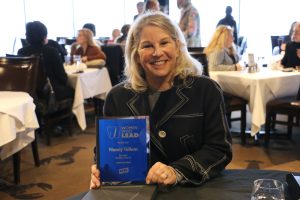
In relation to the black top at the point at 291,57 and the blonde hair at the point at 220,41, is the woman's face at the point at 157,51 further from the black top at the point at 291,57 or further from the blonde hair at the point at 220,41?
the black top at the point at 291,57

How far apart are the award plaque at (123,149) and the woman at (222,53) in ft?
11.2

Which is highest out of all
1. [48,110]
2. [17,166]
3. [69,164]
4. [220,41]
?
[220,41]

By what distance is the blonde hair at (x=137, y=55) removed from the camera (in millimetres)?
1487

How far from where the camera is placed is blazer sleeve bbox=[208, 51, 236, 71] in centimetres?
441

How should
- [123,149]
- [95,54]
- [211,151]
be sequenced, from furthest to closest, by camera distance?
[95,54], [211,151], [123,149]

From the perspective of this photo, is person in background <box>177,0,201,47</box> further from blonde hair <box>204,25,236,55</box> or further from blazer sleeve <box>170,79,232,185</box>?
blazer sleeve <box>170,79,232,185</box>

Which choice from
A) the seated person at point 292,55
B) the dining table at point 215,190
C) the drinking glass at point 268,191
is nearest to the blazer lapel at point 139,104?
the dining table at point 215,190

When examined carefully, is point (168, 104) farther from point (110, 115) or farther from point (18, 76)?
point (18, 76)

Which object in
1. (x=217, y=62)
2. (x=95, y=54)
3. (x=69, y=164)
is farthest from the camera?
(x=95, y=54)

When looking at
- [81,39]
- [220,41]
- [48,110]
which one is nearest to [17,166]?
[48,110]

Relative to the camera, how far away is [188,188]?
4.02 feet

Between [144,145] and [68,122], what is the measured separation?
3.87 m

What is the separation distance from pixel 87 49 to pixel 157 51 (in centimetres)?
424

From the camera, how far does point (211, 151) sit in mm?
1359
